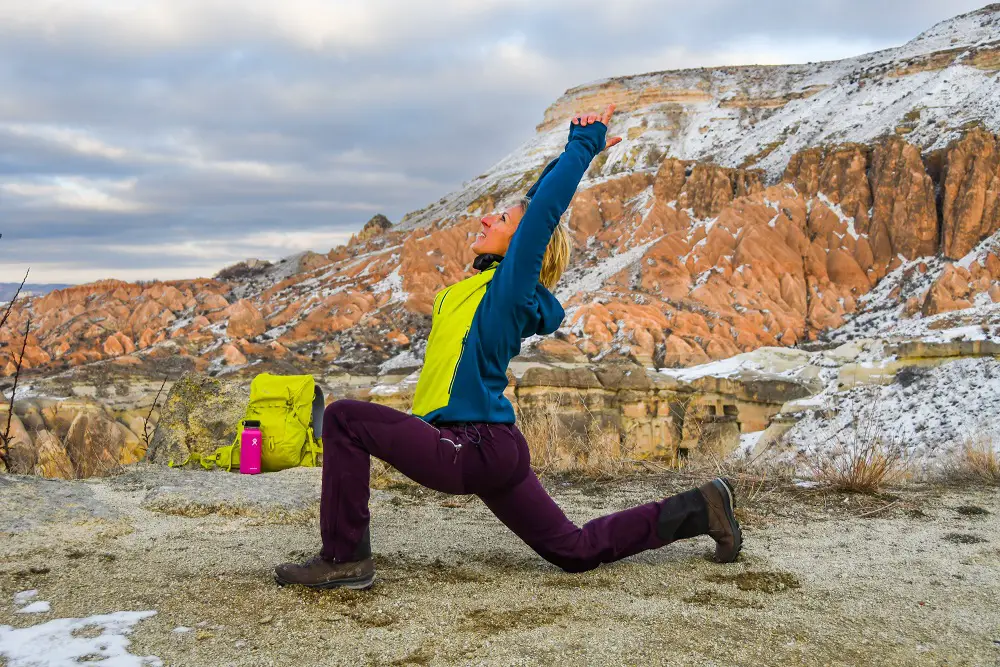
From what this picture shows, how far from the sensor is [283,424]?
5.84m

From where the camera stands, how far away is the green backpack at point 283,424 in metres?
5.81

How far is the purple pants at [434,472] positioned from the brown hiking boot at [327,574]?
3 centimetres

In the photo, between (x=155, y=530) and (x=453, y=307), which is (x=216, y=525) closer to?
(x=155, y=530)

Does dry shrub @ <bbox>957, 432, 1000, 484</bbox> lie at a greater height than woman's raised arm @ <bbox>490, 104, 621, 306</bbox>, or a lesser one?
lesser

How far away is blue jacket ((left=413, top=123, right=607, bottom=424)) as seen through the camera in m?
2.55

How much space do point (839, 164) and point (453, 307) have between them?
37.5 metres

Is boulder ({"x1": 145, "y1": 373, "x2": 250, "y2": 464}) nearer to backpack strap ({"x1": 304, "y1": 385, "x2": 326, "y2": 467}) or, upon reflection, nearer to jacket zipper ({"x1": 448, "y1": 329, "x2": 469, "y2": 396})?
backpack strap ({"x1": 304, "y1": 385, "x2": 326, "y2": 467})

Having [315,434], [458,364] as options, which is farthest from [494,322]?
[315,434]

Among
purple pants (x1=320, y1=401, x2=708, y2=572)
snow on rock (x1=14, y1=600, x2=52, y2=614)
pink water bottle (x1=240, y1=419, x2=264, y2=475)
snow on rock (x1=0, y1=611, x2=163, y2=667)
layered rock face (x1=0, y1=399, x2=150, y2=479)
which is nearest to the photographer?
snow on rock (x1=0, y1=611, x2=163, y2=667)

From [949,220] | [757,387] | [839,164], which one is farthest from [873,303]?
[757,387]

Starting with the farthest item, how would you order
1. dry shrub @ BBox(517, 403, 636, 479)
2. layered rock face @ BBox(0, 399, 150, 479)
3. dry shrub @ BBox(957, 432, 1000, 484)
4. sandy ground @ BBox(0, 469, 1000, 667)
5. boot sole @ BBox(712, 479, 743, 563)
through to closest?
layered rock face @ BBox(0, 399, 150, 479)
dry shrub @ BBox(517, 403, 636, 479)
dry shrub @ BBox(957, 432, 1000, 484)
boot sole @ BBox(712, 479, 743, 563)
sandy ground @ BBox(0, 469, 1000, 667)

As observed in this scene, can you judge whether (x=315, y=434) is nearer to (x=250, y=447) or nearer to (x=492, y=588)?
(x=250, y=447)

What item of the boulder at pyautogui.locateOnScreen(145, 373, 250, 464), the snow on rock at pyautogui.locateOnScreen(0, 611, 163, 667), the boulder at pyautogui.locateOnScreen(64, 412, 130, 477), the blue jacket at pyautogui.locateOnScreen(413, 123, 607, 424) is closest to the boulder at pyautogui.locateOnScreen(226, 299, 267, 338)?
the boulder at pyautogui.locateOnScreen(64, 412, 130, 477)

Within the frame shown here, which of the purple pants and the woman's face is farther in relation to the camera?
the woman's face
